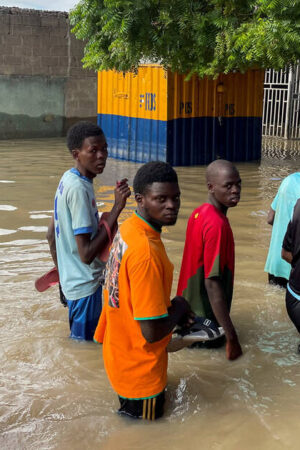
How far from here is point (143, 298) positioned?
2.94 metres

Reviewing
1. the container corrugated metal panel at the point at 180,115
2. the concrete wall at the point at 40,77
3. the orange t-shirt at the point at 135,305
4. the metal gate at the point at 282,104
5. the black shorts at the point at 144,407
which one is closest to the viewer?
the orange t-shirt at the point at 135,305

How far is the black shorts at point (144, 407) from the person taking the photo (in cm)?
329

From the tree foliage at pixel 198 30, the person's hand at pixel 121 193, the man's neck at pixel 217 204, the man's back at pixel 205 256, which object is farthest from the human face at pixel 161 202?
the tree foliage at pixel 198 30

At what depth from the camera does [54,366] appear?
4.20 m

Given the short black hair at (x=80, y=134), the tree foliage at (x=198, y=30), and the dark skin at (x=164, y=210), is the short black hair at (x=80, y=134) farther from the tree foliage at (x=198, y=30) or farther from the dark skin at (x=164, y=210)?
the tree foliage at (x=198, y=30)

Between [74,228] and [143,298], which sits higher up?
[74,228]

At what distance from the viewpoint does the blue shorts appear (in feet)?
13.7

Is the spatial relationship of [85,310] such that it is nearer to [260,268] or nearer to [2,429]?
[2,429]

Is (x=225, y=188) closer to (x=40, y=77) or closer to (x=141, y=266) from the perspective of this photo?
(x=141, y=266)

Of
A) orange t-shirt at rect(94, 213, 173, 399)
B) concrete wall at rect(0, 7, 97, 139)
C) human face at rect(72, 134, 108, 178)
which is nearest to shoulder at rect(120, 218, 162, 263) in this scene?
orange t-shirt at rect(94, 213, 173, 399)

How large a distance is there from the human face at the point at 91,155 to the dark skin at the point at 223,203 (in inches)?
29.1

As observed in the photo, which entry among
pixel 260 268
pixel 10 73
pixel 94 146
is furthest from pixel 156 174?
pixel 10 73

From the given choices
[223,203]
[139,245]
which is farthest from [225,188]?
[139,245]

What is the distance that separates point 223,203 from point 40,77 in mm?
Answer: 14356
